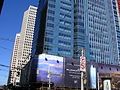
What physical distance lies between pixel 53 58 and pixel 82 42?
62.1 m

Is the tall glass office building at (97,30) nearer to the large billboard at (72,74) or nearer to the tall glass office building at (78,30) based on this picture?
the tall glass office building at (78,30)

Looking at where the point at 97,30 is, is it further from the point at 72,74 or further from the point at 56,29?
the point at 72,74

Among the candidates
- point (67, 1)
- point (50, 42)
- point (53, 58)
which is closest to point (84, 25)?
point (67, 1)

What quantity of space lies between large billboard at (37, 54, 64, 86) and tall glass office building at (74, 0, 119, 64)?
5581 centimetres

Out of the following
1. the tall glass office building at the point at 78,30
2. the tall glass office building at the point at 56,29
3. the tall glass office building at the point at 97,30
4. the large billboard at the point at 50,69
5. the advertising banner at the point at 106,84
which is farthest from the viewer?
the tall glass office building at the point at 97,30

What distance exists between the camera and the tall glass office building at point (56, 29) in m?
105

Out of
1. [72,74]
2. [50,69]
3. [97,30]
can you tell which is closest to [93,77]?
[72,74]

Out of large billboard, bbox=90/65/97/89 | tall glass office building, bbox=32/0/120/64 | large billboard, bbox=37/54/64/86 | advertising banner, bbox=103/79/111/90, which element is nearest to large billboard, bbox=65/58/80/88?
large billboard, bbox=37/54/64/86

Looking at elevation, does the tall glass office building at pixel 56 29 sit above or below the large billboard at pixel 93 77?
above

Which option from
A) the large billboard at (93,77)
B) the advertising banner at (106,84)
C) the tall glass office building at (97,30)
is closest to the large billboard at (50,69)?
the large billboard at (93,77)

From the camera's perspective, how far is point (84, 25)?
120m

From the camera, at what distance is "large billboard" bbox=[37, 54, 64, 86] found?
4892 cm

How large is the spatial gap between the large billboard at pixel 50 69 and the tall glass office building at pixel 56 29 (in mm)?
49420

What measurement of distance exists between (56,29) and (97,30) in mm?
27308
